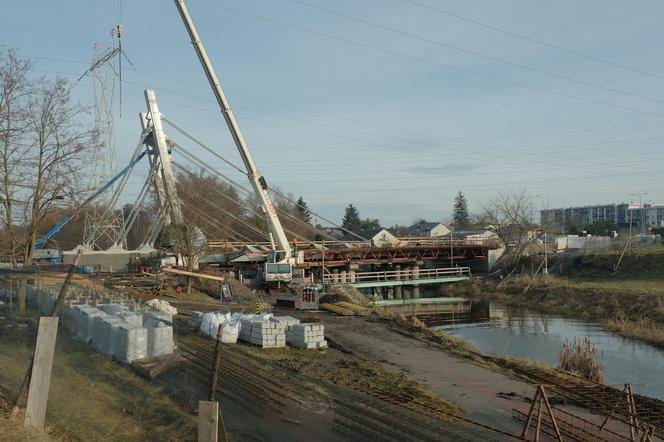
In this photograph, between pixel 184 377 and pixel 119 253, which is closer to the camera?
pixel 184 377

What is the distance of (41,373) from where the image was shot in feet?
29.1

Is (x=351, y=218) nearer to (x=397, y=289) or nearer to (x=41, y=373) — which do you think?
(x=397, y=289)

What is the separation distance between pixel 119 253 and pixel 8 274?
87.4 ft

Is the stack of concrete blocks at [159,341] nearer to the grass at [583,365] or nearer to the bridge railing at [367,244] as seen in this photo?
the grass at [583,365]

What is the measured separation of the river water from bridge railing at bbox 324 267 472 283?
14399 mm

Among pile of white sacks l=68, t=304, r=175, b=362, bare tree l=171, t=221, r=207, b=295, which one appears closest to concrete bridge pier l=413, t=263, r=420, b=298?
bare tree l=171, t=221, r=207, b=295

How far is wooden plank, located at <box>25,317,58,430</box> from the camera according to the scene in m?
8.76

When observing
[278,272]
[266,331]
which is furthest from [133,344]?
[278,272]

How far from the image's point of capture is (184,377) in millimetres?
13156

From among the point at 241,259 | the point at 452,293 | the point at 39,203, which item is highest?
the point at 39,203

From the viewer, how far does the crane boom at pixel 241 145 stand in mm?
40125

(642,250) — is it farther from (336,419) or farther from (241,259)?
(336,419)

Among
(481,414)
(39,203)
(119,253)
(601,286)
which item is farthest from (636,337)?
(119,253)

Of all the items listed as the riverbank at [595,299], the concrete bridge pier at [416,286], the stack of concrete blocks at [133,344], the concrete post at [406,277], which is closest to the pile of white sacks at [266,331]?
the stack of concrete blocks at [133,344]
